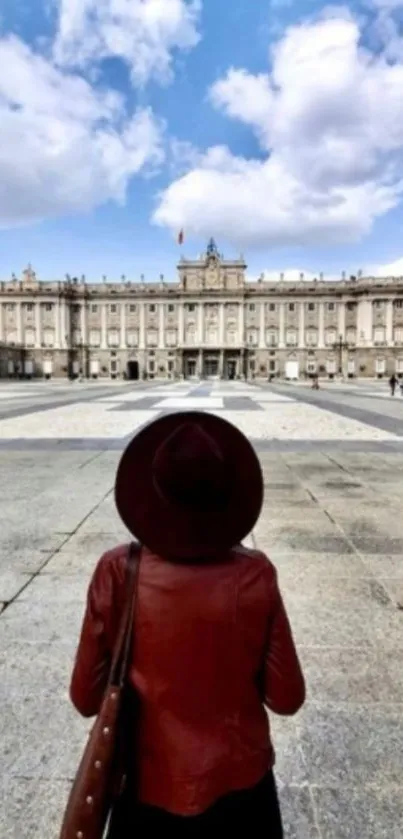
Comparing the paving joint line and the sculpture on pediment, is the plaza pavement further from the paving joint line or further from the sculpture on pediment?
the sculpture on pediment

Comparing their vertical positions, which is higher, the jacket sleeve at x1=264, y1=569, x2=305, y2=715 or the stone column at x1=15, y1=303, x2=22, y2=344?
the stone column at x1=15, y1=303, x2=22, y2=344

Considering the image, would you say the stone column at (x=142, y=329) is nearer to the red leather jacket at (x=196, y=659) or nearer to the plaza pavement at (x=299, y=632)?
the plaza pavement at (x=299, y=632)

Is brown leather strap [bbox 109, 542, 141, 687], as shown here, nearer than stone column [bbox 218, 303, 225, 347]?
Yes

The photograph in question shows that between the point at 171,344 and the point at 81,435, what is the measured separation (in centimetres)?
8842

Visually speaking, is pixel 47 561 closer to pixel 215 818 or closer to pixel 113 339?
pixel 215 818

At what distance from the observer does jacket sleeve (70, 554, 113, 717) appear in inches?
53.9

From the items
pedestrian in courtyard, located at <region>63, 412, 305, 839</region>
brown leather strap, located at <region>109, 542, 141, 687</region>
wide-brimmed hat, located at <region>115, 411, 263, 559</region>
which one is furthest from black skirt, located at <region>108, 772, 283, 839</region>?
wide-brimmed hat, located at <region>115, 411, 263, 559</region>

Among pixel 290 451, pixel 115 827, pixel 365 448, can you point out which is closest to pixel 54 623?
pixel 115 827

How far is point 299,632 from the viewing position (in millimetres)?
3328

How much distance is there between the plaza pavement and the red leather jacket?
81 cm

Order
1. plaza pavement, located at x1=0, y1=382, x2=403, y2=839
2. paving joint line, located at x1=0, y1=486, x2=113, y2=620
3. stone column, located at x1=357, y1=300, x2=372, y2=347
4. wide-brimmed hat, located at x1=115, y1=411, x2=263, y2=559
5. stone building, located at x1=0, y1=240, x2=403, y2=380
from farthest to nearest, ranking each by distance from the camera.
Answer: stone building, located at x1=0, y1=240, x2=403, y2=380 → stone column, located at x1=357, y1=300, x2=372, y2=347 → paving joint line, located at x1=0, y1=486, x2=113, y2=620 → plaza pavement, located at x1=0, y1=382, x2=403, y2=839 → wide-brimmed hat, located at x1=115, y1=411, x2=263, y2=559

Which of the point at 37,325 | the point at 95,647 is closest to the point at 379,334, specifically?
the point at 37,325

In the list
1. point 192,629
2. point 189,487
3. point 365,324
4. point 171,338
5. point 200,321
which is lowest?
point 192,629

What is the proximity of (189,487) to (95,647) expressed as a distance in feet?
1.52
